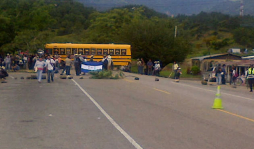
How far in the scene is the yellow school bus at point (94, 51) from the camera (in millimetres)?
46375

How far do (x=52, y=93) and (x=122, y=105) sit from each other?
5.20m

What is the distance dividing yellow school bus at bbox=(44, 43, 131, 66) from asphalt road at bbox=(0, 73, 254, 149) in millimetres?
28612

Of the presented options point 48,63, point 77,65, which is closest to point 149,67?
point 77,65

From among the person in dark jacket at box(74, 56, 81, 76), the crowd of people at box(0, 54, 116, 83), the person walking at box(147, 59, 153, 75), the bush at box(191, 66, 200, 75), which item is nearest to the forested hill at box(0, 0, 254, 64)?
the crowd of people at box(0, 54, 116, 83)

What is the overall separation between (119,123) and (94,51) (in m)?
36.1

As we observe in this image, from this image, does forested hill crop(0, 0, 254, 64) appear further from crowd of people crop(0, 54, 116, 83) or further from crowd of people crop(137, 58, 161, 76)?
crowd of people crop(137, 58, 161, 76)

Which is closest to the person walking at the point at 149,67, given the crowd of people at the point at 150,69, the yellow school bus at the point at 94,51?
the crowd of people at the point at 150,69

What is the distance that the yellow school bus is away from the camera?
4638 centimetres

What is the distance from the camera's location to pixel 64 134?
388 inches

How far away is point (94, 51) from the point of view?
47.2 meters

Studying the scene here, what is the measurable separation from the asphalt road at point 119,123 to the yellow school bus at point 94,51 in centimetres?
2861

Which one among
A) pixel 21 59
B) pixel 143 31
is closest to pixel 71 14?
pixel 143 31

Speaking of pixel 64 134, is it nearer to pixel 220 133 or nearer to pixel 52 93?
pixel 220 133

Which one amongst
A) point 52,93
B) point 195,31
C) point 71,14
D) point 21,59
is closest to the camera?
point 52,93
